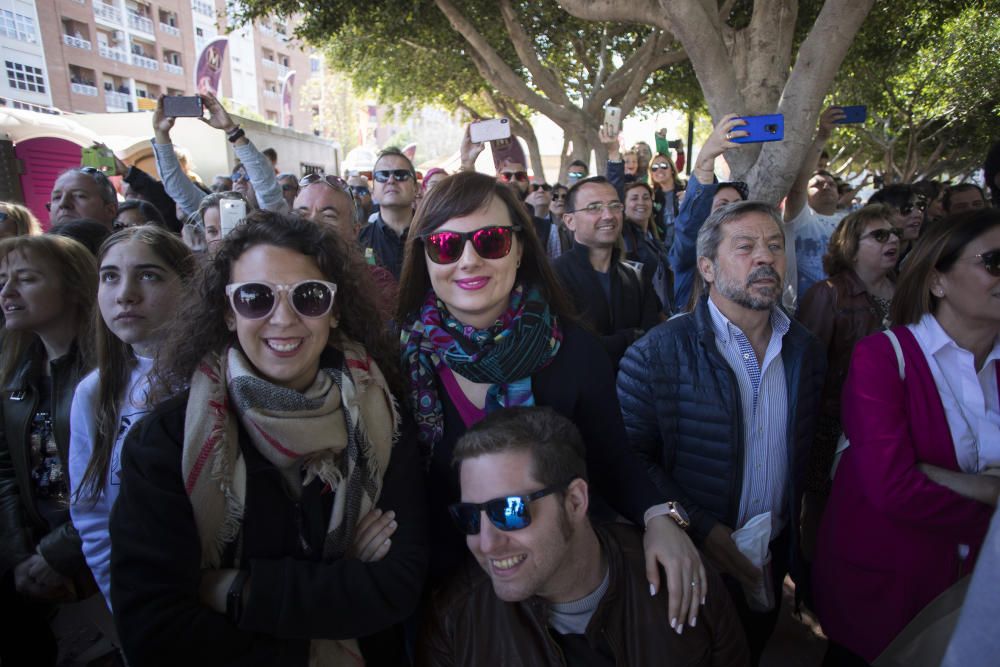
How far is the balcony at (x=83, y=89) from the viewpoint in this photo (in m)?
25.0

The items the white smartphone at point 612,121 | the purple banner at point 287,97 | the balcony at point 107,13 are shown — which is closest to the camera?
the white smartphone at point 612,121

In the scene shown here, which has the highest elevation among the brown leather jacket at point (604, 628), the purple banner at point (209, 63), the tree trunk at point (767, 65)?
the purple banner at point (209, 63)

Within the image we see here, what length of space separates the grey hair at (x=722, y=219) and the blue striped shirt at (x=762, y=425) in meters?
0.44

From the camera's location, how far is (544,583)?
1.54 meters

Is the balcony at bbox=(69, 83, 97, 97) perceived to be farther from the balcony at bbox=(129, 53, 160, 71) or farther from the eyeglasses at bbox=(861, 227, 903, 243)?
the eyeglasses at bbox=(861, 227, 903, 243)

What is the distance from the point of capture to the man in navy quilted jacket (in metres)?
2.12

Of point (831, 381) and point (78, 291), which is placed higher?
point (78, 291)

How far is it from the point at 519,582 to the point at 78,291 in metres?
2.22

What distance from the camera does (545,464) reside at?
5.08 ft

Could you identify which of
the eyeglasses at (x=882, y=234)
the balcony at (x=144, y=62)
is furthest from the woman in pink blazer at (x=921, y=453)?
the balcony at (x=144, y=62)

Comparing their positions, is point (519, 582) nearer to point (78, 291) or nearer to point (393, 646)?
point (393, 646)

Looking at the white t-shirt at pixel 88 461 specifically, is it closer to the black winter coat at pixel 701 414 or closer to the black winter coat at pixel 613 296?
the black winter coat at pixel 701 414

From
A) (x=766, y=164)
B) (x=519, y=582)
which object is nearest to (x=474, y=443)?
(x=519, y=582)

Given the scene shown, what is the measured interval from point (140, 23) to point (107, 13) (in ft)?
18.5
